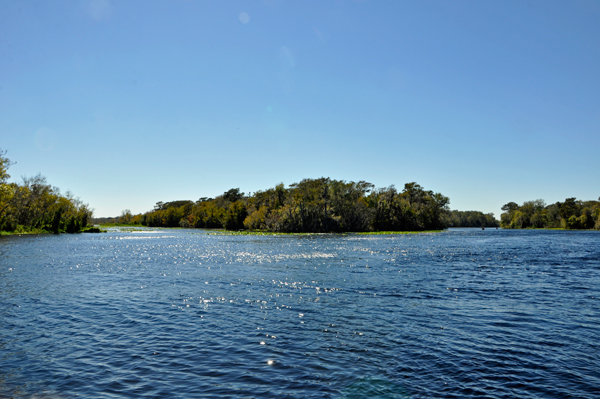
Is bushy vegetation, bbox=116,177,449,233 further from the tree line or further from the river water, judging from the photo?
the river water

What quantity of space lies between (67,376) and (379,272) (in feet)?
95.8

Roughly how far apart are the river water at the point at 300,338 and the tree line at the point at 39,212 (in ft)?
328

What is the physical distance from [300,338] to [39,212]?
144824mm

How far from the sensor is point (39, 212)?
12725cm

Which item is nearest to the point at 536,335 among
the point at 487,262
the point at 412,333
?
the point at 412,333

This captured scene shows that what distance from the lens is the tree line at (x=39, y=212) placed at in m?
110

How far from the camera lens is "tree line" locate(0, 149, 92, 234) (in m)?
110

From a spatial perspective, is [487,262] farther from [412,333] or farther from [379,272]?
[412,333]

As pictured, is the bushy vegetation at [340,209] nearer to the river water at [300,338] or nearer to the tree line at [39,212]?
the tree line at [39,212]

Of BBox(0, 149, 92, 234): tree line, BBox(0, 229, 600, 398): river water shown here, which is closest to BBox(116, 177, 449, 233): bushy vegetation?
BBox(0, 149, 92, 234): tree line

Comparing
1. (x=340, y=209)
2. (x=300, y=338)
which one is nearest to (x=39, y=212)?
(x=340, y=209)

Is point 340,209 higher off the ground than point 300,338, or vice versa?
point 340,209

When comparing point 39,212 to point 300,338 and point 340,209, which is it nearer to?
point 340,209

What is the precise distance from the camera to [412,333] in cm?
1659
